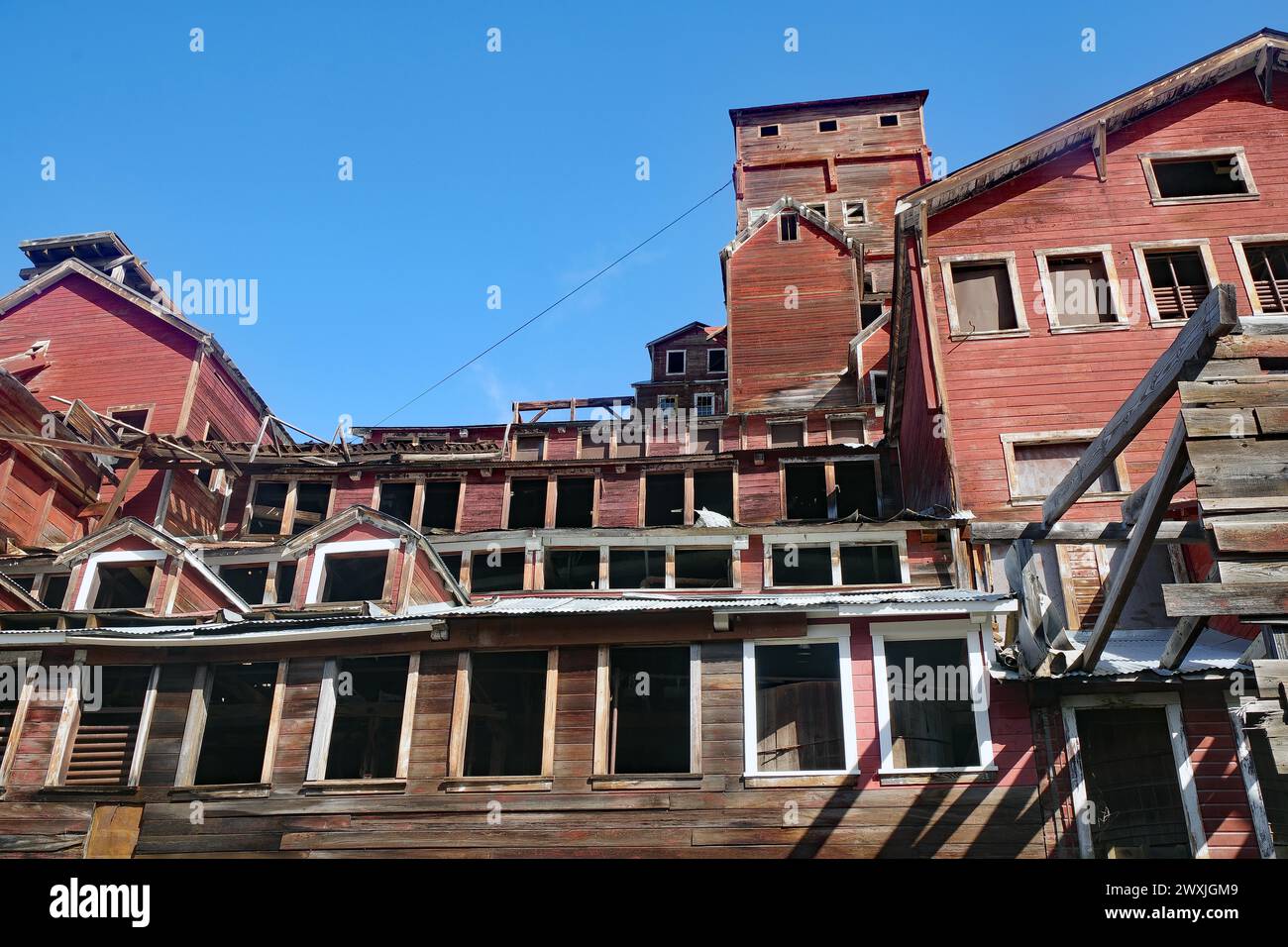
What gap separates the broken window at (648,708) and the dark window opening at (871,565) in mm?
8125

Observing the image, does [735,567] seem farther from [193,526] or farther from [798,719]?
[193,526]

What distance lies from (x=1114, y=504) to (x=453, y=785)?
1485 centimetres

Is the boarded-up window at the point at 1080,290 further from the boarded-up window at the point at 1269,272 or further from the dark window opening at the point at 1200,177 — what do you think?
the boarded-up window at the point at 1269,272

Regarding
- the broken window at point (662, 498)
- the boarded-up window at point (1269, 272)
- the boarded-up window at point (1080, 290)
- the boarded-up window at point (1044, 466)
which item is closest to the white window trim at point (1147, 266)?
the boarded-up window at point (1080, 290)

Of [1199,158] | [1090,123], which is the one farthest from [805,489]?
[1199,158]

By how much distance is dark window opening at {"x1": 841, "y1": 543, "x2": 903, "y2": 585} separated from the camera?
85.3 ft

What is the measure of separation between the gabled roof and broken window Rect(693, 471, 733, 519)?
34.1 feet

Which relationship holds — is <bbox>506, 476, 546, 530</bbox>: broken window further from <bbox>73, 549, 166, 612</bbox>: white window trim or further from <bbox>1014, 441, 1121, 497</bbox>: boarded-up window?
<bbox>1014, 441, 1121, 497</bbox>: boarded-up window

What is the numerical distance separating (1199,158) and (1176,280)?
Answer: 3.92 metres

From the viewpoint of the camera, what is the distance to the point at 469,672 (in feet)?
54.5

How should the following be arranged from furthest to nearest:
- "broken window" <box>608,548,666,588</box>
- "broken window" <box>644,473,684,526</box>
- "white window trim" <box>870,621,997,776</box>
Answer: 1. "broken window" <box>644,473,684,526</box>
2. "broken window" <box>608,548,666,588</box>
3. "white window trim" <box>870,621,997,776</box>

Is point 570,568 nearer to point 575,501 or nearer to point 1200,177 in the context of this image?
point 575,501

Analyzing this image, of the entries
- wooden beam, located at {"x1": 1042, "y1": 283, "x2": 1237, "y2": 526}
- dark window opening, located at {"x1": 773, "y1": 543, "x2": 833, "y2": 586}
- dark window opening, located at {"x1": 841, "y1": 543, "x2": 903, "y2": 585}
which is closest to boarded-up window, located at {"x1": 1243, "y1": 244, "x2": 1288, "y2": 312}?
dark window opening, located at {"x1": 841, "y1": 543, "x2": 903, "y2": 585}

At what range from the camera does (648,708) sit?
18219 millimetres
